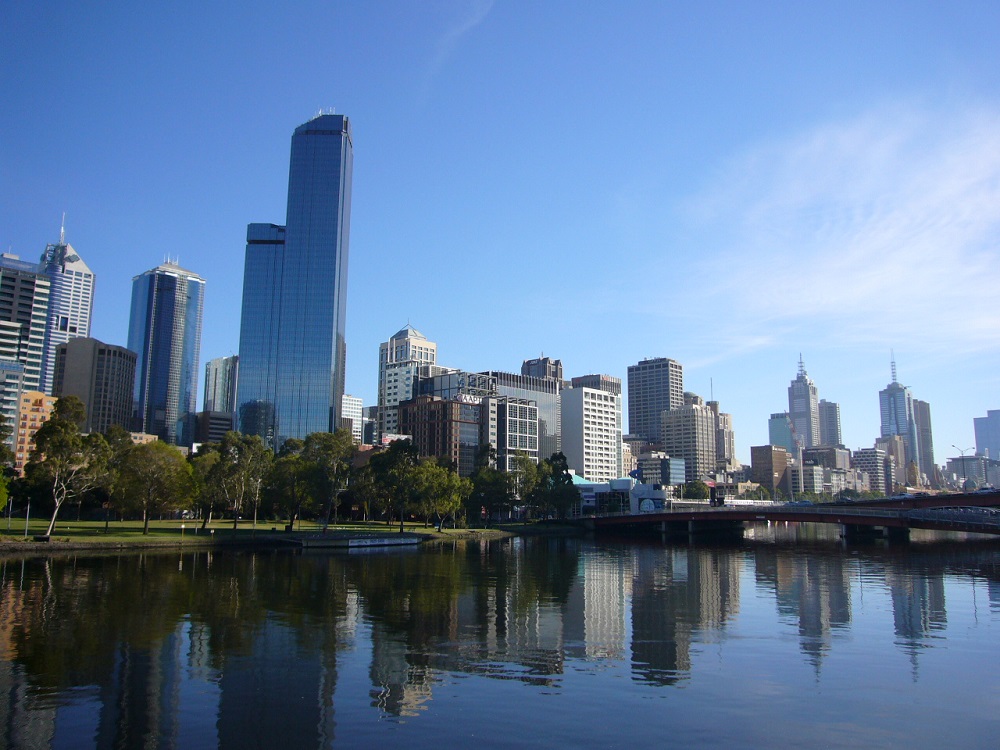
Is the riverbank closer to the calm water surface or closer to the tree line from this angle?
the tree line

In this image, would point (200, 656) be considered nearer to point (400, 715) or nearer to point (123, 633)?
point (123, 633)

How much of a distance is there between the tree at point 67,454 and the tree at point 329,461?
40133 mm

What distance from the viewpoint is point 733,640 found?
45375 millimetres

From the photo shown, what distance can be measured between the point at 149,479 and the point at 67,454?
15855 millimetres

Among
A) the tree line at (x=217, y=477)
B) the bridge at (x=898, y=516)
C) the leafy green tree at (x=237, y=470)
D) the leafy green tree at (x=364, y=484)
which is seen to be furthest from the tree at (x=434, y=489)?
the bridge at (x=898, y=516)

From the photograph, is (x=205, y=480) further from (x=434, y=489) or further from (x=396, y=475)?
(x=434, y=489)

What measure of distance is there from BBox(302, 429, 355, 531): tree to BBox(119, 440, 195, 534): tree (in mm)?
26757

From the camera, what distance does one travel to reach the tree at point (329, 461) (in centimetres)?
13912

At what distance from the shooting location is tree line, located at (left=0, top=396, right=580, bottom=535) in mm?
102375

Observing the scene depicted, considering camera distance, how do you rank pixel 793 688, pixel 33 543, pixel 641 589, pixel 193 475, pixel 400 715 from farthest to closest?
pixel 193 475 → pixel 33 543 → pixel 641 589 → pixel 793 688 → pixel 400 715

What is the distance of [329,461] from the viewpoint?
140m

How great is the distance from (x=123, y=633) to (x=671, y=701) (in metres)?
31.1

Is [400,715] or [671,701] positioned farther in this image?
[671,701]

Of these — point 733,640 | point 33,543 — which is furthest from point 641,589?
point 33,543
